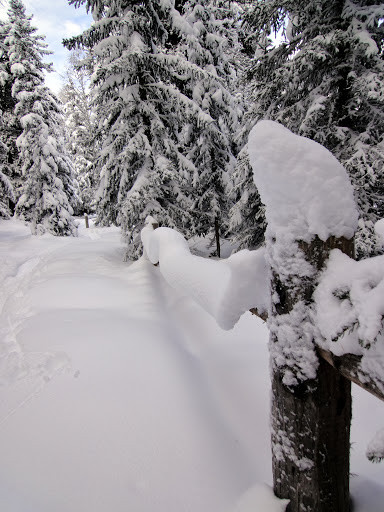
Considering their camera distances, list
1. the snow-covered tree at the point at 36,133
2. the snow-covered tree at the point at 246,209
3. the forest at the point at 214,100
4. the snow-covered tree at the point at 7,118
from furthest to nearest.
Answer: the snow-covered tree at the point at 7,118, the snow-covered tree at the point at 36,133, the snow-covered tree at the point at 246,209, the forest at the point at 214,100

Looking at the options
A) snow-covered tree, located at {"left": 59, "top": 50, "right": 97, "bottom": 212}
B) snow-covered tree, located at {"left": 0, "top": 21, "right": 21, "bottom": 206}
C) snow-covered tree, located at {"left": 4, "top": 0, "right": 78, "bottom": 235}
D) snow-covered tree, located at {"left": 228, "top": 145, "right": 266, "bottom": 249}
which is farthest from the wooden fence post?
snow-covered tree, located at {"left": 59, "top": 50, "right": 97, "bottom": 212}

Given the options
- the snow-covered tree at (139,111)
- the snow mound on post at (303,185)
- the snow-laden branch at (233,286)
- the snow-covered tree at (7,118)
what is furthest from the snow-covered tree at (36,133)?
the snow mound on post at (303,185)

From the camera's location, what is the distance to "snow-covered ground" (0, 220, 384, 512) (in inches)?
66.9

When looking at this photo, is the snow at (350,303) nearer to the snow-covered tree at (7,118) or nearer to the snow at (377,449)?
the snow at (377,449)

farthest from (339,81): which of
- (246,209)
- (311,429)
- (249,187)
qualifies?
(311,429)

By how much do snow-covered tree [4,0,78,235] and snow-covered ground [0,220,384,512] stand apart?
48.3 feet

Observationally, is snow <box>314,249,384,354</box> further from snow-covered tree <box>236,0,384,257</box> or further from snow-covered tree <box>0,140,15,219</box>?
snow-covered tree <box>0,140,15,219</box>

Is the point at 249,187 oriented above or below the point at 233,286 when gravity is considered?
above

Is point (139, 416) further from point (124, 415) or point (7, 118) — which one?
point (7, 118)

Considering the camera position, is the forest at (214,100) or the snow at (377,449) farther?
the forest at (214,100)

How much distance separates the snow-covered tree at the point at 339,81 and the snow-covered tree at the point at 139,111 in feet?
8.45

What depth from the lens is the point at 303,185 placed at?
1162mm

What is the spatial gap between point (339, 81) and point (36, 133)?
1576 centimetres

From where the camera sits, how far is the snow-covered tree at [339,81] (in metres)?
5.68
